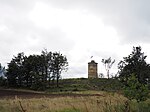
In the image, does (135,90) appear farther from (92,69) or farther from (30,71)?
(92,69)

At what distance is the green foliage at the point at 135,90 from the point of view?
1203 cm

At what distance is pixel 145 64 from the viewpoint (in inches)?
2832

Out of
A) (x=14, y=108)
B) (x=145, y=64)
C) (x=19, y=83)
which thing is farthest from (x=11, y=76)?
(x=14, y=108)

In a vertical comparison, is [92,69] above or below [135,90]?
above

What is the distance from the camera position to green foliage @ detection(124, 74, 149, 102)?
39.5 ft

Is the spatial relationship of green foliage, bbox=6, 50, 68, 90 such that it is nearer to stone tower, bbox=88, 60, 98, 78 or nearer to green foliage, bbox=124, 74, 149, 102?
stone tower, bbox=88, 60, 98, 78

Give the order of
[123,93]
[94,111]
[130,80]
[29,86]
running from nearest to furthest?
[94,111] < [123,93] < [130,80] < [29,86]

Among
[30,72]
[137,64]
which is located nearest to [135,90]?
[137,64]

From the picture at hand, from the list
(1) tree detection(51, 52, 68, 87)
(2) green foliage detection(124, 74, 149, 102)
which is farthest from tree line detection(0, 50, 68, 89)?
(2) green foliage detection(124, 74, 149, 102)

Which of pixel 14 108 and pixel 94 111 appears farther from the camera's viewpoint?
pixel 14 108

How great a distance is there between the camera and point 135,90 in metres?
12.4

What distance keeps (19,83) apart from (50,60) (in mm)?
14444

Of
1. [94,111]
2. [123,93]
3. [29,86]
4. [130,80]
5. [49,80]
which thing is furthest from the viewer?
[49,80]

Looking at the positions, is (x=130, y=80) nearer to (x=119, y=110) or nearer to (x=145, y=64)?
(x=119, y=110)
